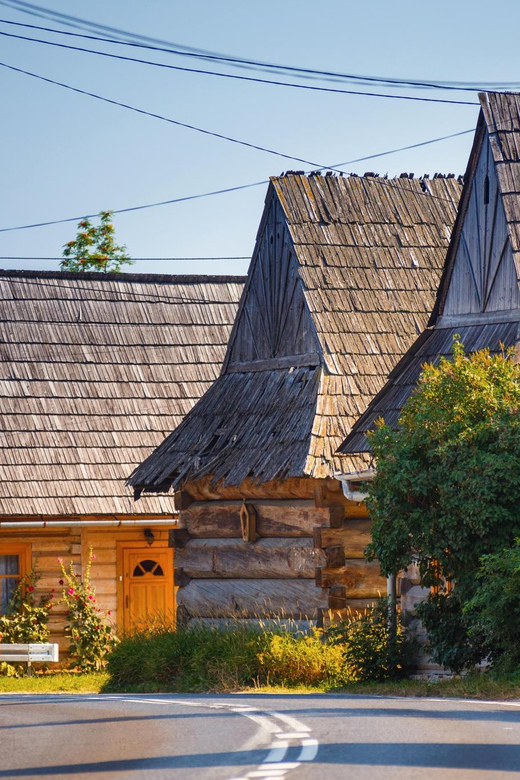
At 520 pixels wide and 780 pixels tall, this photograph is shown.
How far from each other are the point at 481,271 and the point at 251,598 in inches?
233

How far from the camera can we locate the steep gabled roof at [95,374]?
2441cm

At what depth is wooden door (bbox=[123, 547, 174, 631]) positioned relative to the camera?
2497 cm

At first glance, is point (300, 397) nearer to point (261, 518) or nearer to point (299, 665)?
point (261, 518)

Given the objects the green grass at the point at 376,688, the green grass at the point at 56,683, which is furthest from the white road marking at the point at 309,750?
the green grass at the point at 56,683

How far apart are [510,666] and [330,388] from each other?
6553 mm

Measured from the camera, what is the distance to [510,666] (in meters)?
14.1

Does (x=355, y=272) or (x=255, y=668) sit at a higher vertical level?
(x=355, y=272)

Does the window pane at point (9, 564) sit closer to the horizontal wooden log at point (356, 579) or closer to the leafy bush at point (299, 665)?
the horizontal wooden log at point (356, 579)

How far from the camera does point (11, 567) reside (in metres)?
24.1

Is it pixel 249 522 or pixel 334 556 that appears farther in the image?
pixel 249 522

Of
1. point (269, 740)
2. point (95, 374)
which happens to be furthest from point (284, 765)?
point (95, 374)

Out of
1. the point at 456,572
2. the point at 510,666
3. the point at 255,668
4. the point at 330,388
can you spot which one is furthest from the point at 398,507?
the point at 330,388

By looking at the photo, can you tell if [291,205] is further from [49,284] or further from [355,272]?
[49,284]

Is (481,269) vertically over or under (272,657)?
over
